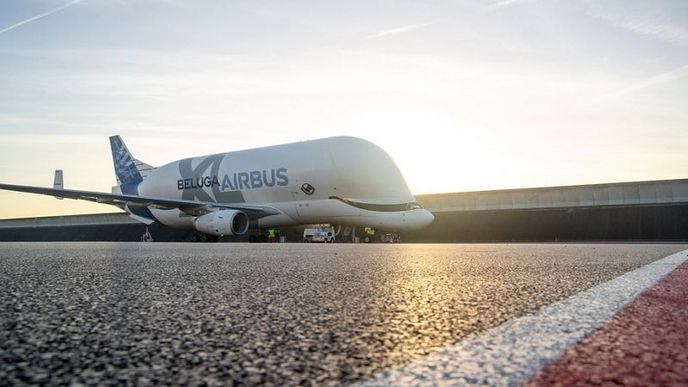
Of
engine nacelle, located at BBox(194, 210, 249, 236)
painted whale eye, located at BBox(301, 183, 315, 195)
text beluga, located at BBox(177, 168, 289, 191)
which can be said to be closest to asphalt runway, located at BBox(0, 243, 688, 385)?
engine nacelle, located at BBox(194, 210, 249, 236)

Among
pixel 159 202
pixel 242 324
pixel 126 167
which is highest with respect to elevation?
pixel 126 167

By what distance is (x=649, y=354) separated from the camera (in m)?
1.34

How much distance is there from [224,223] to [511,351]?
20.1 metres

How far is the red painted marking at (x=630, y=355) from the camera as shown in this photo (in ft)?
3.60

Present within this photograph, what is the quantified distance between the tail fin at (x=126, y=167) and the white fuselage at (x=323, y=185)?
7.71 metres

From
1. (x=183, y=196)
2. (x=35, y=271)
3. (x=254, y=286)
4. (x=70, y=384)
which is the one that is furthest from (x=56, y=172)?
(x=70, y=384)

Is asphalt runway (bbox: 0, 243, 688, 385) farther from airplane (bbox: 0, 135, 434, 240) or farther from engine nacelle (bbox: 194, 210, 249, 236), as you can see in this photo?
engine nacelle (bbox: 194, 210, 249, 236)

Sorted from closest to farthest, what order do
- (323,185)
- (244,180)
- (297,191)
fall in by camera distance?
(323,185), (297,191), (244,180)

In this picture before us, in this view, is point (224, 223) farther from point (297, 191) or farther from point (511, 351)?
point (511, 351)

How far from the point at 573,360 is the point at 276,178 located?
21253mm

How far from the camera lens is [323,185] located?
69.8ft

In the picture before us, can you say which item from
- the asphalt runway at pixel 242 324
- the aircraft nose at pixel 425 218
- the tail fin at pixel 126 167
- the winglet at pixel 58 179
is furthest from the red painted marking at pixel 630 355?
the tail fin at pixel 126 167

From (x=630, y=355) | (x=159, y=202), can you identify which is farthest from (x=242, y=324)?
(x=159, y=202)

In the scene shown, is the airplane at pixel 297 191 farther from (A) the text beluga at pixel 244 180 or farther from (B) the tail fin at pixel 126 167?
(B) the tail fin at pixel 126 167
